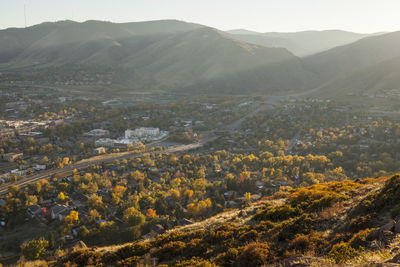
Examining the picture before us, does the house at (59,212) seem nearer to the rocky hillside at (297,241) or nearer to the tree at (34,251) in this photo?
the tree at (34,251)

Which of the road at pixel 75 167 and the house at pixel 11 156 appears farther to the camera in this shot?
the house at pixel 11 156

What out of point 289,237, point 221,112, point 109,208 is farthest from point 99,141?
point 289,237

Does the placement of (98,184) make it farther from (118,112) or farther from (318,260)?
(118,112)

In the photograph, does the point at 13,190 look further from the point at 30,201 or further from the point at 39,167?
the point at 39,167

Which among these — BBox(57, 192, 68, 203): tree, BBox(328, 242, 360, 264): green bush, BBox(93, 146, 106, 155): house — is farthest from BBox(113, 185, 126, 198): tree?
BBox(328, 242, 360, 264): green bush

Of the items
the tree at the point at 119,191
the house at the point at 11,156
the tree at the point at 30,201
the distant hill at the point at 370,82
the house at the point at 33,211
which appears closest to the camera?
the house at the point at 33,211

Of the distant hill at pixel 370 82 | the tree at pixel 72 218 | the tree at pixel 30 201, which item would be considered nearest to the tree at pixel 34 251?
the tree at pixel 72 218
